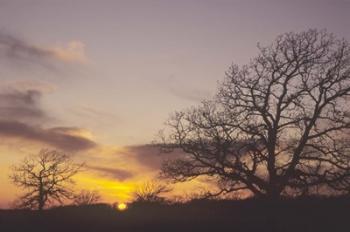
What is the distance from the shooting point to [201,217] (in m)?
→ 22.7

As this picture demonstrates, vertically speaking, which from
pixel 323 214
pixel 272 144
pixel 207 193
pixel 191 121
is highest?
pixel 191 121

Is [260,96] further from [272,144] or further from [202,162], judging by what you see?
[202,162]

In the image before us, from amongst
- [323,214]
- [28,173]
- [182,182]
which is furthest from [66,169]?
[323,214]

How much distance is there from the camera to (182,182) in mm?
32531

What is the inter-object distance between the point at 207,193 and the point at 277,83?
7796 mm

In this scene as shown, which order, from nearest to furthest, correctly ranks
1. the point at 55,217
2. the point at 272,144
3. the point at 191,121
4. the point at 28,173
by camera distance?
1. the point at 55,217
2. the point at 272,144
3. the point at 191,121
4. the point at 28,173

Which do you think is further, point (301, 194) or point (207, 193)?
point (207, 193)

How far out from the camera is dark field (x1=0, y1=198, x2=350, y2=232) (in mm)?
20844

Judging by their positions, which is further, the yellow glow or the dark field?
the yellow glow

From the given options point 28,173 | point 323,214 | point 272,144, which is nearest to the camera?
point 323,214

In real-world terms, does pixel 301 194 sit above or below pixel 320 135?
below

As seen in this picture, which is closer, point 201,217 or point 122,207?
point 201,217

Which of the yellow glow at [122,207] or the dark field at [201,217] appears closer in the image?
the dark field at [201,217]

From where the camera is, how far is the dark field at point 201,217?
2084cm
